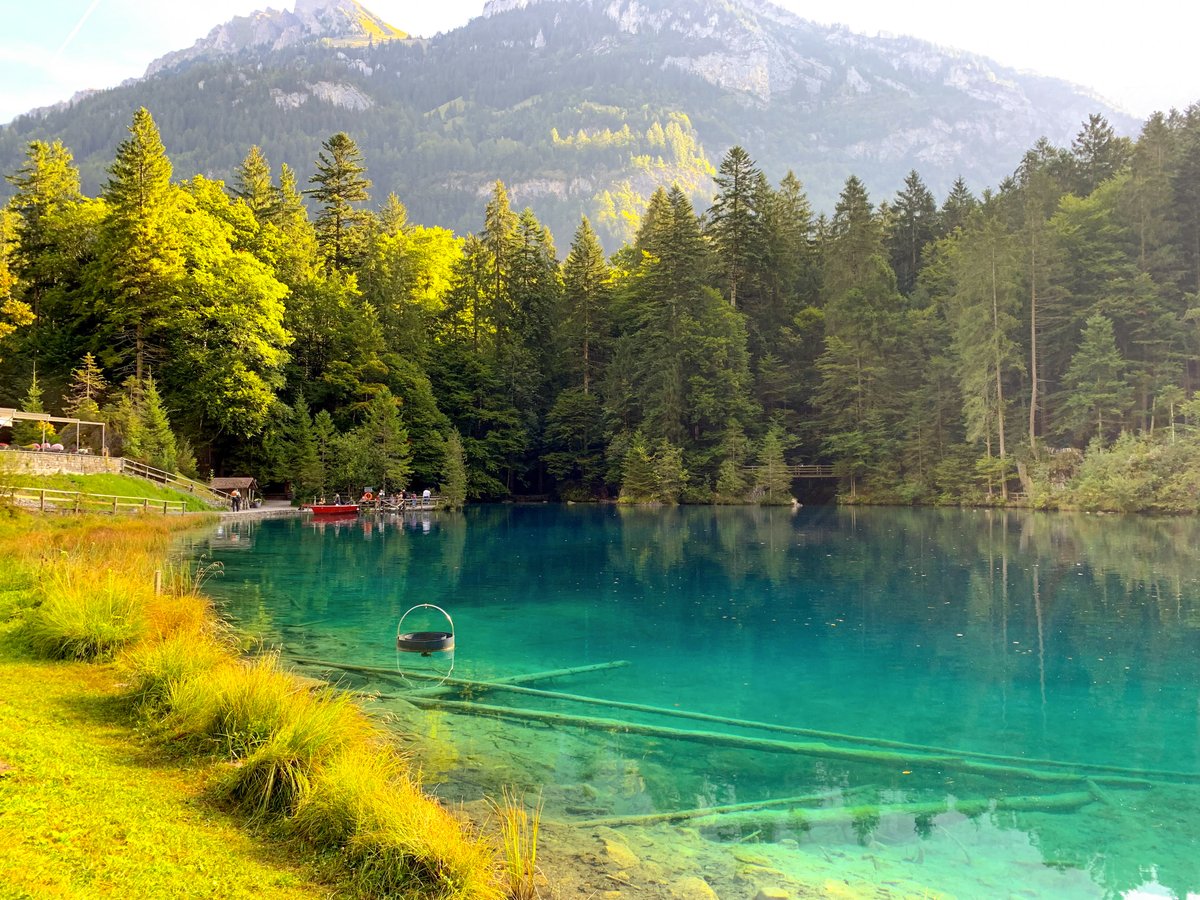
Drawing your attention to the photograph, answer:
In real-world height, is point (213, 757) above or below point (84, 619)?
below

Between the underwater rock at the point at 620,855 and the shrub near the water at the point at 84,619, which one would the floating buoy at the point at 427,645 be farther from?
the underwater rock at the point at 620,855

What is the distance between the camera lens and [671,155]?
166m

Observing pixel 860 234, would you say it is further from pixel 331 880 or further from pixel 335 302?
pixel 331 880

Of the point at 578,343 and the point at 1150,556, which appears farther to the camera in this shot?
the point at 578,343

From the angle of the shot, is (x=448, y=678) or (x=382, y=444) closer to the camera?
(x=448, y=678)

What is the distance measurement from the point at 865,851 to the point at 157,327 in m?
45.8

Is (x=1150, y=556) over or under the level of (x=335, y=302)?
under

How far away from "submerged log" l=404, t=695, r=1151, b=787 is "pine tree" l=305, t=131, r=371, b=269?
56127mm

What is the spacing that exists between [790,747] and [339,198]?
61438 millimetres

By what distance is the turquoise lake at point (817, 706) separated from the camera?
245 inches

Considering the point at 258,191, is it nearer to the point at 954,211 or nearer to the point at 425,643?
the point at 425,643

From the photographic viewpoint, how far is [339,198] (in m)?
60.2

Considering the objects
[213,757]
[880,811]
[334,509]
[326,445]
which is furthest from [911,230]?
[213,757]

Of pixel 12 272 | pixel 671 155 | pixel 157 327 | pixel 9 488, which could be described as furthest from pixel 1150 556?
pixel 671 155
